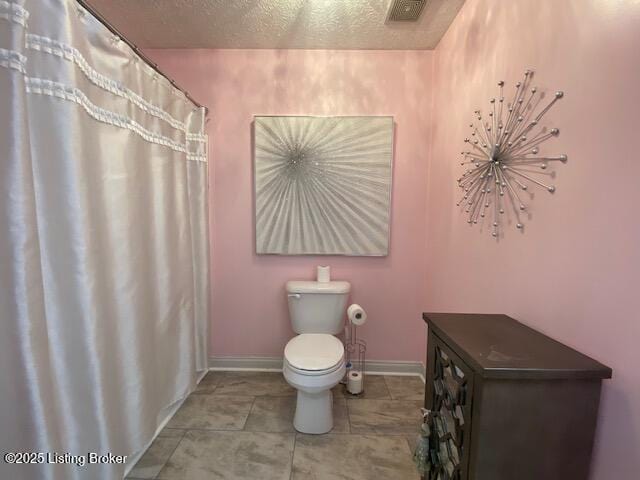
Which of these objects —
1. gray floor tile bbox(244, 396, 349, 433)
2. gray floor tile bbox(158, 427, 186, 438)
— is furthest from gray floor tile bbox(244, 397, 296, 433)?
gray floor tile bbox(158, 427, 186, 438)

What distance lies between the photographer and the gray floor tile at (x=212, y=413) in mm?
1654

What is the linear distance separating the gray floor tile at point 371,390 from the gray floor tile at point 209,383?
834 mm

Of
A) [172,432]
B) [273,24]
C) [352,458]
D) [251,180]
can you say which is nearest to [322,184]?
[251,180]

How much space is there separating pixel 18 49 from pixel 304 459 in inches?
73.6

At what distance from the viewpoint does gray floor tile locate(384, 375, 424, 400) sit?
1.92 m

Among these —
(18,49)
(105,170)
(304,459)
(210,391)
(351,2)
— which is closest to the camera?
(18,49)

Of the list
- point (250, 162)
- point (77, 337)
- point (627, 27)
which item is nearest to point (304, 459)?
point (77, 337)

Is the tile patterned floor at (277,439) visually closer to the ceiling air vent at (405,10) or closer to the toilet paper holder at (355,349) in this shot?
the toilet paper holder at (355,349)

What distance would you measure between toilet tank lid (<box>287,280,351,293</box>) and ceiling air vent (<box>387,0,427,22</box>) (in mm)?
1584

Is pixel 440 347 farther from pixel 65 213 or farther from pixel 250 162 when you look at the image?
pixel 250 162

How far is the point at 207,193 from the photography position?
2059mm

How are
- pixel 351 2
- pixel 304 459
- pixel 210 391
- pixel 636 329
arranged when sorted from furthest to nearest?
pixel 210 391, pixel 351 2, pixel 304 459, pixel 636 329

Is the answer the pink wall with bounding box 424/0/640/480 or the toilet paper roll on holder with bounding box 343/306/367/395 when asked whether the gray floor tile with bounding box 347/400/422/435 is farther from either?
Answer: the pink wall with bounding box 424/0/640/480

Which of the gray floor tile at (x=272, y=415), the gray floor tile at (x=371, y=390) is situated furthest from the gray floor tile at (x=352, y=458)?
the gray floor tile at (x=371, y=390)
